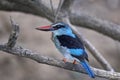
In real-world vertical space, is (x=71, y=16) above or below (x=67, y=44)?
below

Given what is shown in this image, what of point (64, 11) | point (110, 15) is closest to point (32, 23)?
point (110, 15)

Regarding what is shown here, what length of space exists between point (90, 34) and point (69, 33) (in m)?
4.93

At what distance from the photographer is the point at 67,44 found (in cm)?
323

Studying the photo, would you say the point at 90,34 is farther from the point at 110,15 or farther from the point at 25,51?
the point at 25,51

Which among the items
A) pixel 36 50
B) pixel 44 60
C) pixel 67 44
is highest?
pixel 67 44

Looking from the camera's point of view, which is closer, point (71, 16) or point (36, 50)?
point (71, 16)

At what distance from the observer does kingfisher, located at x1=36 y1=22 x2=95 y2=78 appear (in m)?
3.18

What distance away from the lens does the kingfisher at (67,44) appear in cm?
318

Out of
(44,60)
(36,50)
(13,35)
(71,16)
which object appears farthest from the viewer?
(36,50)

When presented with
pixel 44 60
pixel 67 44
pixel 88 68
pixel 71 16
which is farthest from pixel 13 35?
pixel 71 16

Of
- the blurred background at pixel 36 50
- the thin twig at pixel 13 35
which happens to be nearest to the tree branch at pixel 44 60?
the thin twig at pixel 13 35

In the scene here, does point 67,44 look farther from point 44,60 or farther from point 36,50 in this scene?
point 36,50

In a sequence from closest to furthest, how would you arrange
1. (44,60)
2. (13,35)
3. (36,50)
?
(13,35) < (44,60) < (36,50)

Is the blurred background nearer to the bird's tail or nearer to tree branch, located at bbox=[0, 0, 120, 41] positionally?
tree branch, located at bbox=[0, 0, 120, 41]
